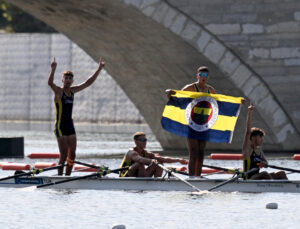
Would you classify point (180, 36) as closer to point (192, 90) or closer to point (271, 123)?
point (271, 123)

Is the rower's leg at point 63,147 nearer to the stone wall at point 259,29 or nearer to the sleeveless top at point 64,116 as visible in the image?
the sleeveless top at point 64,116

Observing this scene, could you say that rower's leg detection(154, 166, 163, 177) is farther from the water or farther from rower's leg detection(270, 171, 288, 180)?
rower's leg detection(270, 171, 288, 180)

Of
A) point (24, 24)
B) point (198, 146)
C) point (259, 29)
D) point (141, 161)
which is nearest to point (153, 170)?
point (141, 161)

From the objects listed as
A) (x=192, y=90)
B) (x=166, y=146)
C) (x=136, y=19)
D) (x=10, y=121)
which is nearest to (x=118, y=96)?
(x=10, y=121)

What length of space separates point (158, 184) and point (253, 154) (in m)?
1.35

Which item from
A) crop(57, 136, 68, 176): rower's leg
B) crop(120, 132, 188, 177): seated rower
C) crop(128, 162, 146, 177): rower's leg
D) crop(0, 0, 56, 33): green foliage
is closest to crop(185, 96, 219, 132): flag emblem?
crop(120, 132, 188, 177): seated rower

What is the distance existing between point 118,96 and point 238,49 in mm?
20145

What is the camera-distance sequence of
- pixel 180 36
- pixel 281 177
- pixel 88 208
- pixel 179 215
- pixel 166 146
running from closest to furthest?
pixel 179 215, pixel 88 208, pixel 281 177, pixel 180 36, pixel 166 146

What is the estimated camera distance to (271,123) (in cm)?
2328

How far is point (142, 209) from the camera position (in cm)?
1245

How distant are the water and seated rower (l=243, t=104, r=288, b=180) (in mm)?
535

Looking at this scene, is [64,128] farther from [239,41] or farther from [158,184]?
[239,41]

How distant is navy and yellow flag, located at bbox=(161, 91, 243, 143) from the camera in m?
15.5

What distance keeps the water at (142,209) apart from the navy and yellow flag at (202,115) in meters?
1.58
